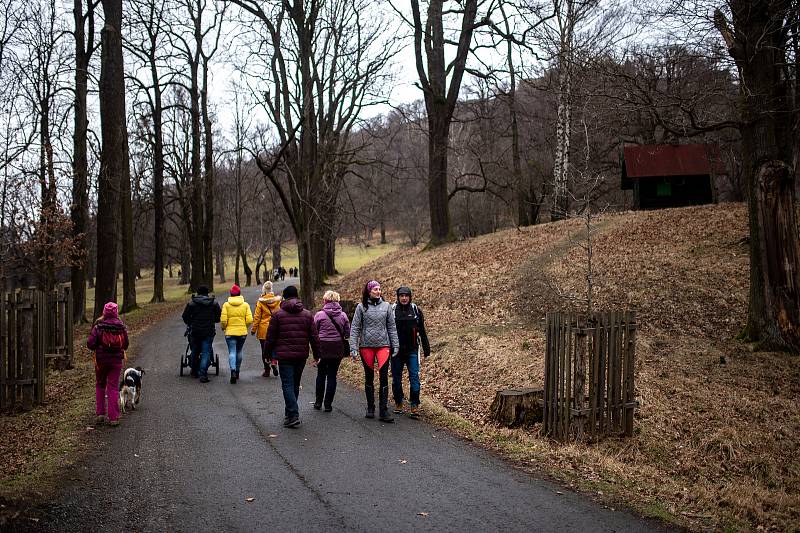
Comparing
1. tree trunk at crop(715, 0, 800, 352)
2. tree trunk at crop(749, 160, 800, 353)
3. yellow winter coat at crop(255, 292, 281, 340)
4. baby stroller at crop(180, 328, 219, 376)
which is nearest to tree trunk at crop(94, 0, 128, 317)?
baby stroller at crop(180, 328, 219, 376)

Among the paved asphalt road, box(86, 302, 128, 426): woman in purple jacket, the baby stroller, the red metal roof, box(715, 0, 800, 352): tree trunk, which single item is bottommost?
the paved asphalt road

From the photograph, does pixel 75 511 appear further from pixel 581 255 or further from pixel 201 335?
pixel 581 255

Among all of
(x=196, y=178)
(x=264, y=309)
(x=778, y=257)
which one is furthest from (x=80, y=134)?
(x=778, y=257)

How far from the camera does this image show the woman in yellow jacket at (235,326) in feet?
44.7

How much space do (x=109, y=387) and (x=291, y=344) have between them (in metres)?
2.67

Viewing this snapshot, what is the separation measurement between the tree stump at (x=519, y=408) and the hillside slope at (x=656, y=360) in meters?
0.33

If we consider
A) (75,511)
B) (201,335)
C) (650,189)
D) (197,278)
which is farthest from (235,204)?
(75,511)

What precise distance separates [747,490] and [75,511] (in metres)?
7.08

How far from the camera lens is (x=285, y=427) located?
31.0ft

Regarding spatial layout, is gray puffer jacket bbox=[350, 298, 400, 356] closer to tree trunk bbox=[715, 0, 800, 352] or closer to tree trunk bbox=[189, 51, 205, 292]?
tree trunk bbox=[715, 0, 800, 352]

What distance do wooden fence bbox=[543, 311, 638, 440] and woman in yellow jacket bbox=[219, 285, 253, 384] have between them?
22.0 feet

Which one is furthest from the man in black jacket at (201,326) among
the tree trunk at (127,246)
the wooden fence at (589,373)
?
the tree trunk at (127,246)

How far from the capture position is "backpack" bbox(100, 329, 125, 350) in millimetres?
9812

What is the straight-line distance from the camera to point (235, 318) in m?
14.1
